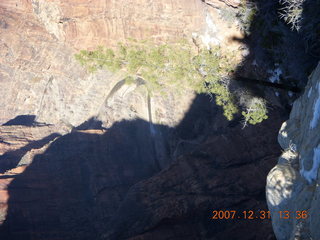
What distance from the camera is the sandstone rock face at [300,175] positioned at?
7.05m

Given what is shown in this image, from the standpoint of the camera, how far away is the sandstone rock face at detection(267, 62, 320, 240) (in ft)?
23.1

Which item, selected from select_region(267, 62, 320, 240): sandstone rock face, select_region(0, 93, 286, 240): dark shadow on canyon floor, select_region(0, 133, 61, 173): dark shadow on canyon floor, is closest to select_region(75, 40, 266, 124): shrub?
select_region(267, 62, 320, 240): sandstone rock face

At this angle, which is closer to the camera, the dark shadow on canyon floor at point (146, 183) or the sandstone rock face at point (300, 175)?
the sandstone rock face at point (300, 175)

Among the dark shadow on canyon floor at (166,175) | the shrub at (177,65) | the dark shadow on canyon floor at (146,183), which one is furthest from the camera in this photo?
the dark shadow on canyon floor at (146,183)

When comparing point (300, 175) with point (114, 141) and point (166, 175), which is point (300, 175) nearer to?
point (166, 175)

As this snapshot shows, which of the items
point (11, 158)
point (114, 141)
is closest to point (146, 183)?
point (114, 141)

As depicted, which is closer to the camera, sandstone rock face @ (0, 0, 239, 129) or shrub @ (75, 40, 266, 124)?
shrub @ (75, 40, 266, 124)

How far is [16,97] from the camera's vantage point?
4225cm

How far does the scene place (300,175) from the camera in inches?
317

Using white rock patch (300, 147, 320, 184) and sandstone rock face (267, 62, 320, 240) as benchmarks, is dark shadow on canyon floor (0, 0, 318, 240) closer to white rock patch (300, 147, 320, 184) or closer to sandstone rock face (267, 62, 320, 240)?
sandstone rock face (267, 62, 320, 240)

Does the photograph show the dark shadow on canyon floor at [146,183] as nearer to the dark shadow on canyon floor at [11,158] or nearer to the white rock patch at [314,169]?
the white rock patch at [314,169]

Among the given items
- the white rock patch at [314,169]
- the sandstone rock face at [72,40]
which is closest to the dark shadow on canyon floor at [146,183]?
the sandstone rock face at [72,40]

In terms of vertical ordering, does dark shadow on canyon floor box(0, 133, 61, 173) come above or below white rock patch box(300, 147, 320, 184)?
above

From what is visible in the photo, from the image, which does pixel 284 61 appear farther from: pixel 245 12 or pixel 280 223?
pixel 280 223
